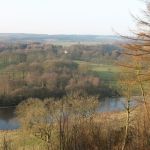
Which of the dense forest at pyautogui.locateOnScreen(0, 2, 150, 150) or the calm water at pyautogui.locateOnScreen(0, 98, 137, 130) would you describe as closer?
the dense forest at pyautogui.locateOnScreen(0, 2, 150, 150)

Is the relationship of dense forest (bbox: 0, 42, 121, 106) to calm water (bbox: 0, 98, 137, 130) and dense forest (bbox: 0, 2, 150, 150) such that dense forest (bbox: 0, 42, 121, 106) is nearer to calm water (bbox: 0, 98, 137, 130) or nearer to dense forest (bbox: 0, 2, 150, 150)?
dense forest (bbox: 0, 2, 150, 150)

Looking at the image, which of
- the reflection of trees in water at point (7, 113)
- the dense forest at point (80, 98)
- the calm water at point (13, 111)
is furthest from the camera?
the reflection of trees in water at point (7, 113)

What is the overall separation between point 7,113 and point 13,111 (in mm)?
966

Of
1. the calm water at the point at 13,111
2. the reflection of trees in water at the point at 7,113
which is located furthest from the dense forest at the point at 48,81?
the reflection of trees in water at the point at 7,113

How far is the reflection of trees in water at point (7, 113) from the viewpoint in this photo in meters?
37.7

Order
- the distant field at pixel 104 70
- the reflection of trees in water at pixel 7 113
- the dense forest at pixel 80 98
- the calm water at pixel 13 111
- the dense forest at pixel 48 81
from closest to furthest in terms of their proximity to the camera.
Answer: the dense forest at pixel 80 98 < the calm water at pixel 13 111 < the reflection of trees in water at pixel 7 113 < the dense forest at pixel 48 81 < the distant field at pixel 104 70

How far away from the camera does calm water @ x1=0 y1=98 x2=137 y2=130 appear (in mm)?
33934

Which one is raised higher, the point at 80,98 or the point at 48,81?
the point at 80,98

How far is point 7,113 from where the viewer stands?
4031 cm

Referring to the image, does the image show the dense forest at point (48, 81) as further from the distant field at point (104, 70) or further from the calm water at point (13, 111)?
the calm water at point (13, 111)

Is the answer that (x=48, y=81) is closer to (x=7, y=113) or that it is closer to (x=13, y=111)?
(x=13, y=111)

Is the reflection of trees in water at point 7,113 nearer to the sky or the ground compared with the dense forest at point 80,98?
nearer to the ground

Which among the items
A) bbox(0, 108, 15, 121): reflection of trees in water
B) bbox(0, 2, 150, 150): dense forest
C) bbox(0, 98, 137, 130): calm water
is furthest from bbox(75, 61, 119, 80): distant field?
bbox(0, 108, 15, 121): reflection of trees in water

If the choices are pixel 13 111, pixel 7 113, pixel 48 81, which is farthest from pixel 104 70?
pixel 7 113
